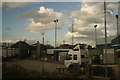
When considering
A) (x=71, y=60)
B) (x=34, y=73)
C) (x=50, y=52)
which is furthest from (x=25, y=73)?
(x=50, y=52)

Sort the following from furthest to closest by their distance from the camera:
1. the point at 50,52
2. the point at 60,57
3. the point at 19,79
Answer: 1. the point at 50,52
2. the point at 60,57
3. the point at 19,79

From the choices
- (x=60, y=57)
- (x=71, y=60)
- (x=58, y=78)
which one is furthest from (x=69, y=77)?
(x=60, y=57)

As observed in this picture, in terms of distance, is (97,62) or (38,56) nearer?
(97,62)

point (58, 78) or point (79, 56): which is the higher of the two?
point (79, 56)

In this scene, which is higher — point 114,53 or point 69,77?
point 114,53

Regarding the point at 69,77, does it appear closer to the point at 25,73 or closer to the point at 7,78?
the point at 25,73

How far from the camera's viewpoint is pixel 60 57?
31.0 m

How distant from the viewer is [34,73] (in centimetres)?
1166

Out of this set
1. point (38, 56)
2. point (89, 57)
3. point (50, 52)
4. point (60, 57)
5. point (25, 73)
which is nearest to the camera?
point (25, 73)

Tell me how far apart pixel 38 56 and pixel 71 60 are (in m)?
12.7

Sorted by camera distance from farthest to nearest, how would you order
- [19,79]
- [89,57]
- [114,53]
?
1. [89,57]
2. [114,53]
3. [19,79]

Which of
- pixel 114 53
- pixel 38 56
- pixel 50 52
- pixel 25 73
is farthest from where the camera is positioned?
pixel 50 52

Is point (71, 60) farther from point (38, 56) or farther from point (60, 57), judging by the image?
point (60, 57)

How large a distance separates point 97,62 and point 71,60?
9.06 feet
